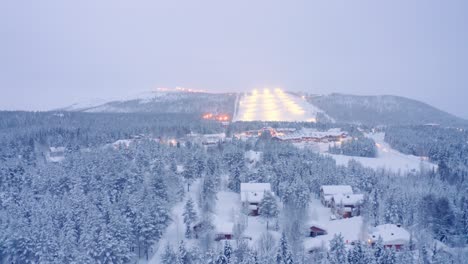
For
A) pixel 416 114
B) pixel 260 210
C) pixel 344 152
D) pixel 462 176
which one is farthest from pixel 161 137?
pixel 416 114

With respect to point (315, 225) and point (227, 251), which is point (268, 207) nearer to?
point (315, 225)

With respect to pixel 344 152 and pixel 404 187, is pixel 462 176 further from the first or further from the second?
pixel 344 152

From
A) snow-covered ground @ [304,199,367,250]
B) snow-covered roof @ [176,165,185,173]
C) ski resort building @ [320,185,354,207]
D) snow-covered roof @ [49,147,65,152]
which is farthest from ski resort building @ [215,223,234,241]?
snow-covered roof @ [49,147,65,152]

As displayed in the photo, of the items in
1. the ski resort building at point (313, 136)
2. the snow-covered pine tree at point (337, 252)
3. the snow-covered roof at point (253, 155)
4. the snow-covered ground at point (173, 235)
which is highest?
the snow-covered roof at point (253, 155)

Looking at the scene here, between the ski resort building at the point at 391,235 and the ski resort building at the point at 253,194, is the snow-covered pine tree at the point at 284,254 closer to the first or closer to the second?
the ski resort building at the point at 391,235

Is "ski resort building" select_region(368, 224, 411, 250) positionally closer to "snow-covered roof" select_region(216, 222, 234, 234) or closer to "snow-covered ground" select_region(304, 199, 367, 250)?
"snow-covered ground" select_region(304, 199, 367, 250)

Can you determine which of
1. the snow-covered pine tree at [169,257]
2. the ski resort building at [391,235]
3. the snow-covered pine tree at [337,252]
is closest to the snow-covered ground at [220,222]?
the snow-covered pine tree at [169,257]

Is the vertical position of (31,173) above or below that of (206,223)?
above
